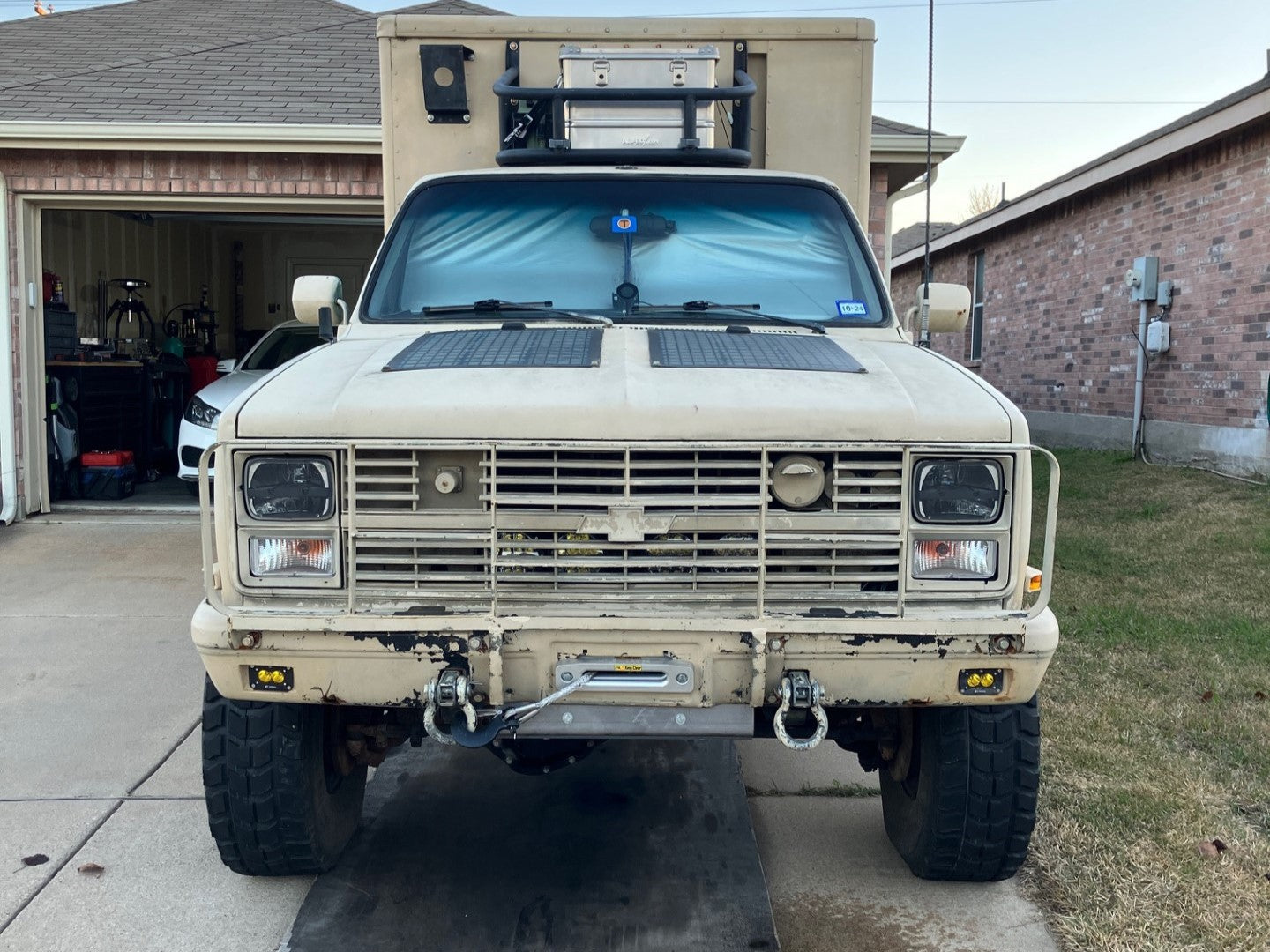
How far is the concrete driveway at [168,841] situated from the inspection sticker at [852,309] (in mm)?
1831

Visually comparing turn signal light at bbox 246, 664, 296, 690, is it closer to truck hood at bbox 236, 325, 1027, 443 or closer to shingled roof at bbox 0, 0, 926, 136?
truck hood at bbox 236, 325, 1027, 443

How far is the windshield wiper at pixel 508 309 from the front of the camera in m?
3.71

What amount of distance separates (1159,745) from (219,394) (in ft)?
27.1

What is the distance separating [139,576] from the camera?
7793 mm

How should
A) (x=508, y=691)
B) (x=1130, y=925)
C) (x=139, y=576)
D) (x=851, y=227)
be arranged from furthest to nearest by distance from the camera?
(x=139, y=576), (x=851, y=227), (x=1130, y=925), (x=508, y=691)

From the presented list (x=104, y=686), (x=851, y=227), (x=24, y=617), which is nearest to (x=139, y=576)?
(x=24, y=617)

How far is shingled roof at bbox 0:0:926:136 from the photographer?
30.9ft

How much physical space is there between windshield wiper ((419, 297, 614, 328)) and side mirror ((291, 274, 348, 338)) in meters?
0.57

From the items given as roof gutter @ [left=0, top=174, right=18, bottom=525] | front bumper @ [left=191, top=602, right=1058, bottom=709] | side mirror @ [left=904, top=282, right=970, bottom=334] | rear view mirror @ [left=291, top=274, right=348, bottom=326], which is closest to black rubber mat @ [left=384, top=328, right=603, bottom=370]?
front bumper @ [left=191, top=602, right=1058, bottom=709]

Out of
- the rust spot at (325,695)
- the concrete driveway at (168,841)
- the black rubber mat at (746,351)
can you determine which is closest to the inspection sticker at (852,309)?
the black rubber mat at (746,351)

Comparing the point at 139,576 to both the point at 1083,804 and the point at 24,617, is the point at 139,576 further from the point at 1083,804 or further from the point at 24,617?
the point at 1083,804

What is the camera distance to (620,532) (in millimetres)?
2732

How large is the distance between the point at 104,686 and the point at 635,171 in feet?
11.7

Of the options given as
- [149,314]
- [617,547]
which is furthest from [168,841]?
[149,314]
